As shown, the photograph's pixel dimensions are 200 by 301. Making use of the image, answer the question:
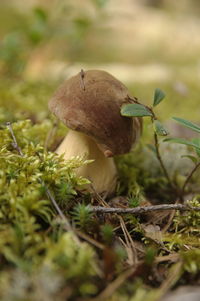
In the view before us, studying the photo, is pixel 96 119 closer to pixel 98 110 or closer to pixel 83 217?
pixel 98 110

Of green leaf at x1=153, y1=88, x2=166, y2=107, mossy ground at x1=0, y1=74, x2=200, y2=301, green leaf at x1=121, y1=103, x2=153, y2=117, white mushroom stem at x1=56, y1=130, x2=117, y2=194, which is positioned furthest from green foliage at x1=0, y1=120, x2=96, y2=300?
green leaf at x1=153, y1=88, x2=166, y2=107

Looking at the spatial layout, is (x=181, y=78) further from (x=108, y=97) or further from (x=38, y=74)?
(x=108, y=97)

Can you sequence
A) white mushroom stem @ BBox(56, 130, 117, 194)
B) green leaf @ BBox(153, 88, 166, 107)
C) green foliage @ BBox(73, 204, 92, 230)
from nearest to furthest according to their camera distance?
green foliage @ BBox(73, 204, 92, 230) → green leaf @ BBox(153, 88, 166, 107) → white mushroom stem @ BBox(56, 130, 117, 194)

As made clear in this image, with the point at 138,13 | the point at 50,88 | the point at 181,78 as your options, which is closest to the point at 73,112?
the point at 50,88

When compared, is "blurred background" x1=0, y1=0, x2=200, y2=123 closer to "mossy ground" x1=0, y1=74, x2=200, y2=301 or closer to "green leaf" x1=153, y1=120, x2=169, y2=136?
"mossy ground" x1=0, y1=74, x2=200, y2=301

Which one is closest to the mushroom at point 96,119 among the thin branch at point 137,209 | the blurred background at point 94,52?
the thin branch at point 137,209

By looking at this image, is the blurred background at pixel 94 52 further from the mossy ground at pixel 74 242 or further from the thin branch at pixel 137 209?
the thin branch at pixel 137 209
